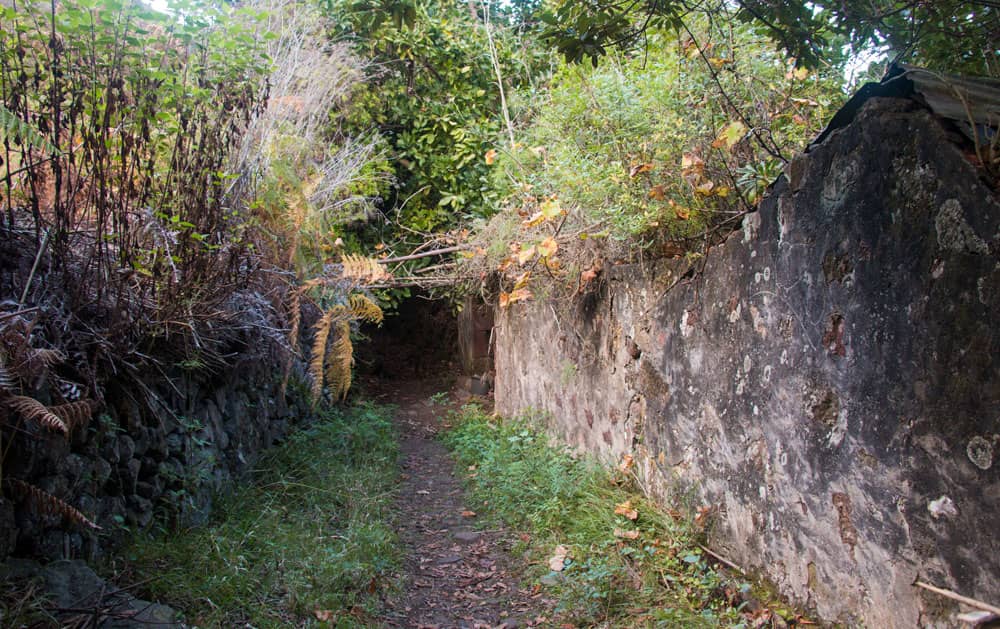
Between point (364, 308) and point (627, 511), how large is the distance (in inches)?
133

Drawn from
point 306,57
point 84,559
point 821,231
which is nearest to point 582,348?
point 821,231

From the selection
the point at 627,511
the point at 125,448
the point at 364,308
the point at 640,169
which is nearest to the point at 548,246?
the point at 640,169

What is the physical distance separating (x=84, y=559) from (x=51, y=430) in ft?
Answer: 1.76

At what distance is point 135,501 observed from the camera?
3160 mm

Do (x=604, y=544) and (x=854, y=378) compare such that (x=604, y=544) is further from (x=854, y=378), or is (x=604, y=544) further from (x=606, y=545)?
(x=854, y=378)

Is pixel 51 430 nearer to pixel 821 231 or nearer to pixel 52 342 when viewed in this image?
pixel 52 342

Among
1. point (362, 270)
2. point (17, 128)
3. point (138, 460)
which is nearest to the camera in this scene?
point (17, 128)

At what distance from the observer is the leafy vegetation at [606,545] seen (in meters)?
3.26

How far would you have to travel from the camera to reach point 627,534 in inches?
153

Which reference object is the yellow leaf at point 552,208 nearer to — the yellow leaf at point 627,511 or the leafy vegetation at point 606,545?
the leafy vegetation at point 606,545

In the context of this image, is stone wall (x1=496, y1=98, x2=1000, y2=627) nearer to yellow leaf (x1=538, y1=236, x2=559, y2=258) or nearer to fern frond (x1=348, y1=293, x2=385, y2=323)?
yellow leaf (x1=538, y1=236, x2=559, y2=258)

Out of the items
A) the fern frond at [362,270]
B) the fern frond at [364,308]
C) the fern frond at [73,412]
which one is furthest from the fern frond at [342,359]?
the fern frond at [73,412]

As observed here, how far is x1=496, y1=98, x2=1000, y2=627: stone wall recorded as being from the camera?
2131 millimetres

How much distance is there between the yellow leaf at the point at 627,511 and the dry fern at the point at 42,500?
2.76m
